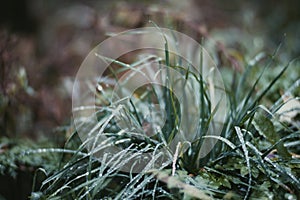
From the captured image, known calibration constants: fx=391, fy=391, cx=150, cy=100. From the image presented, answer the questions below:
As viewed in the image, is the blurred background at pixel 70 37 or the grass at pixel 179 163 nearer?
the grass at pixel 179 163

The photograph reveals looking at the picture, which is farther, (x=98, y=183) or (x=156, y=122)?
(x=156, y=122)

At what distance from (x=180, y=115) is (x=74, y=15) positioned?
12.3ft

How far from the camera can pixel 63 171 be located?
155 centimetres

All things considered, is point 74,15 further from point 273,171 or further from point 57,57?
point 273,171

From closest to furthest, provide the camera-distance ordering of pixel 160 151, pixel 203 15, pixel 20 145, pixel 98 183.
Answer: pixel 98 183
pixel 160 151
pixel 20 145
pixel 203 15

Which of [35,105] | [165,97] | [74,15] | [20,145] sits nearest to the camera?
[165,97]

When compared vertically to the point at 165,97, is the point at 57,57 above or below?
below

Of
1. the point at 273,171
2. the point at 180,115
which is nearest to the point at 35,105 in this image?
the point at 180,115

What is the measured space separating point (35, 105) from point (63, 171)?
1368 mm

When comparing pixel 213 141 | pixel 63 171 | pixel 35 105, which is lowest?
pixel 35 105

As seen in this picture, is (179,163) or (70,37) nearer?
(179,163)

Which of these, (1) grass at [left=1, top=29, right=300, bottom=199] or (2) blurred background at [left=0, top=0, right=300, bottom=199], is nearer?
(1) grass at [left=1, top=29, right=300, bottom=199]

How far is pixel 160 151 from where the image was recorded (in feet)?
4.99

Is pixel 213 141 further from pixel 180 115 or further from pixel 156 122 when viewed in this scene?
pixel 156 122
